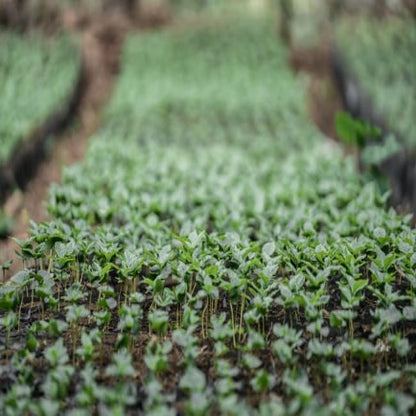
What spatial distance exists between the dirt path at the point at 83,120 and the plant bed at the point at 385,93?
3073mm

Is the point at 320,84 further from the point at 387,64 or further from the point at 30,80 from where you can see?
the point at 30,80

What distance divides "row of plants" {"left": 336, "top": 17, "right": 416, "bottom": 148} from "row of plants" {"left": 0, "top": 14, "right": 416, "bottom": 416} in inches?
57.2

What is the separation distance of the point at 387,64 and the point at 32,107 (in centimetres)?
602

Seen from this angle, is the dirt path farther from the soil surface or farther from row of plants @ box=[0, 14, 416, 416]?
the soil surface

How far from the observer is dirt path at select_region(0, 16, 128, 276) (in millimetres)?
6071

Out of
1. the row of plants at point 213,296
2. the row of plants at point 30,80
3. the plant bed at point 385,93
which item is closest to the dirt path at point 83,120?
the row of plants at point 30,80

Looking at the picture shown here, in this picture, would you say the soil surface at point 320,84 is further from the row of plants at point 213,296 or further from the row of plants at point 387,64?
the row of plants at point 213,296

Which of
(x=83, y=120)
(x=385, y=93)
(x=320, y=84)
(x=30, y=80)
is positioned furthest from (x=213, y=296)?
(x=320, y=84)

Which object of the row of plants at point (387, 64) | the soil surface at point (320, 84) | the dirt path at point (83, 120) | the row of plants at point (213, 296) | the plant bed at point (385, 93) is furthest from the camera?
the soil surface at point (320, 84)

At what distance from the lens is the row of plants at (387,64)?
24.2ft

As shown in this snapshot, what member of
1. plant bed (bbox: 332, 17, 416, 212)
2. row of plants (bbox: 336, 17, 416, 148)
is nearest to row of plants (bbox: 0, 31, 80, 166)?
plant bed (bbox: 332, 17, 416, 212)

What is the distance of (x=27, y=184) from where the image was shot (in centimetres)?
705

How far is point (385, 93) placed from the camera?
877cm

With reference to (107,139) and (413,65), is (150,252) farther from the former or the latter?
(413,65)
